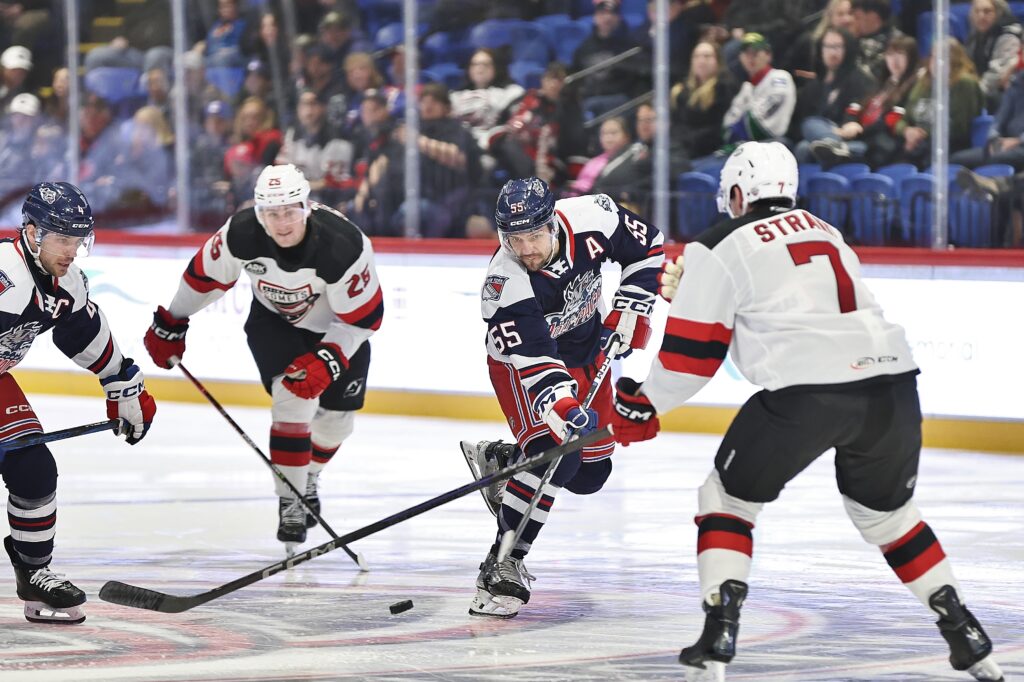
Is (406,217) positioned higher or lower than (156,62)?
lower

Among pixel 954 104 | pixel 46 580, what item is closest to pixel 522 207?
pixel 46 580

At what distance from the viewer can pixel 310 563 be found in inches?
202

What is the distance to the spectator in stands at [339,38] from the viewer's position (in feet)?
28.8

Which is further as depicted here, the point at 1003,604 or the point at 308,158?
the point at 308,158

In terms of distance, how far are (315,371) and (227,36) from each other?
4.78m

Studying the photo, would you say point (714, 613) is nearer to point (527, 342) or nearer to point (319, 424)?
point (527, 342)

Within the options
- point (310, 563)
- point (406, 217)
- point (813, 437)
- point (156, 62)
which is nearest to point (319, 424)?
point (310, 563)

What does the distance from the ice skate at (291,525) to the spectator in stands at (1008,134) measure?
3338mm

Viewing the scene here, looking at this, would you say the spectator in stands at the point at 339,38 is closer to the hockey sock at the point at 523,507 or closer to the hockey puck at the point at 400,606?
the hockey sock at the point at 523,507

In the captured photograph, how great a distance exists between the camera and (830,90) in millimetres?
7383

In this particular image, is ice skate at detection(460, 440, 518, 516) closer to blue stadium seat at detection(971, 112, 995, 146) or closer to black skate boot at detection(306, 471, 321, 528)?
black skate boot at detection(306, 471, 321, 528)

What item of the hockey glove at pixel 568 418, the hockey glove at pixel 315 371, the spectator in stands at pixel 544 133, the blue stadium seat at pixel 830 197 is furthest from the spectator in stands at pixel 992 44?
the hockey glove at pixel 568 418

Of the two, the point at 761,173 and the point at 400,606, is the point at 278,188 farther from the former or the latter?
the point at 761,173

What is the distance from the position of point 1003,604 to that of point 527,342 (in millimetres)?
1356
